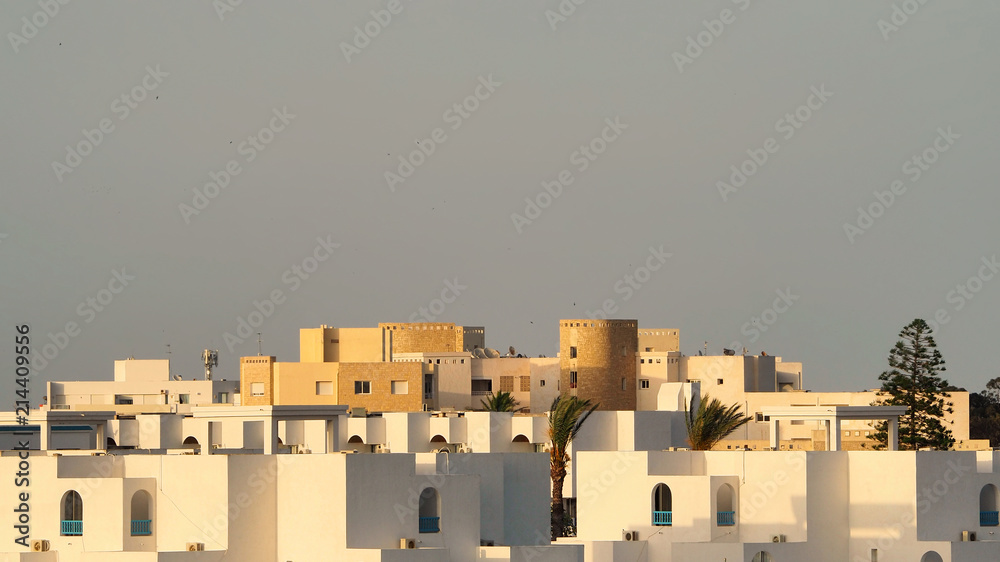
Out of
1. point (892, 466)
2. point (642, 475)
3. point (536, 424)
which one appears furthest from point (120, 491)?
point (536, 424)

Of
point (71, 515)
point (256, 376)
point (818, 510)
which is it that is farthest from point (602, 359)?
point (71, 515)

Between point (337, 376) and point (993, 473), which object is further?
point (337, 376)

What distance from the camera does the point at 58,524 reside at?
3341 cm

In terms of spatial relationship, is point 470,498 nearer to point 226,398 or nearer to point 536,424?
point 536,424

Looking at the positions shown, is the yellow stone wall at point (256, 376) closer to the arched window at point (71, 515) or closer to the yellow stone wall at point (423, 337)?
the yellow stone wall at point (423, 337)

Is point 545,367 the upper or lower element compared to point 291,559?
upper

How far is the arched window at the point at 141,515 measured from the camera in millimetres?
33469

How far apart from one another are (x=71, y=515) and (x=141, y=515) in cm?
120

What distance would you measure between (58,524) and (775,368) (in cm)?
5235

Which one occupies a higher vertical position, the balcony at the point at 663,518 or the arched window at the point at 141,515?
the arched window at the point at 141,515

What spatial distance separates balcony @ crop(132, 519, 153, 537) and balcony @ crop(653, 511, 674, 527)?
41.0 feet

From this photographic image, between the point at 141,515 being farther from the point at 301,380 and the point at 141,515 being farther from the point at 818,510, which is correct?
the point at 301,380

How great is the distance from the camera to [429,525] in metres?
33.6

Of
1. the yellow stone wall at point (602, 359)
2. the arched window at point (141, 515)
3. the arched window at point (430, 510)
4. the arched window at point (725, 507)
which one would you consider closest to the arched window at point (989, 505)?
the arched window at point (725, 507)
